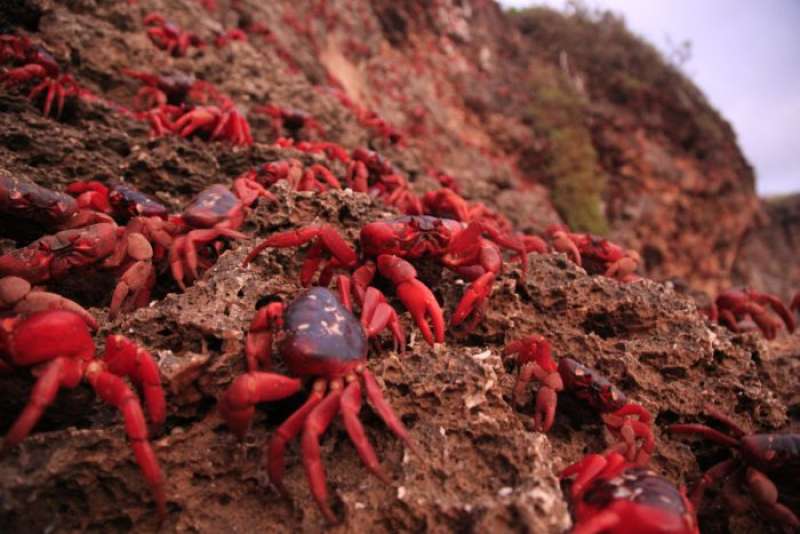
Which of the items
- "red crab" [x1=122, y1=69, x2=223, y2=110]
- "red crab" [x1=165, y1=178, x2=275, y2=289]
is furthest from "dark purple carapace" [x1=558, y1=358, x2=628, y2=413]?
"red crab" [x1=122, y1=69, x2=223, y2=110]

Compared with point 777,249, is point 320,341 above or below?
below

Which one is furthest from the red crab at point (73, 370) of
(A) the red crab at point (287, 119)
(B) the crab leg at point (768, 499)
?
(A) the red crab at point (287, 119)

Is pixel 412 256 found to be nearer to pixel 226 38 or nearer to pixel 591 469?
pixel 591 469

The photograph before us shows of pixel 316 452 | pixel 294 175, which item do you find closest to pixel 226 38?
pixel 294 175

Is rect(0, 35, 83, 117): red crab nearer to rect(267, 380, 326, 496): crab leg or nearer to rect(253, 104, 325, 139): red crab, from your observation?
rect(253, 104, 325, 139): red crab

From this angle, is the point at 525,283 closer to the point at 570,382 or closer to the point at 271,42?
the point at 570,382
